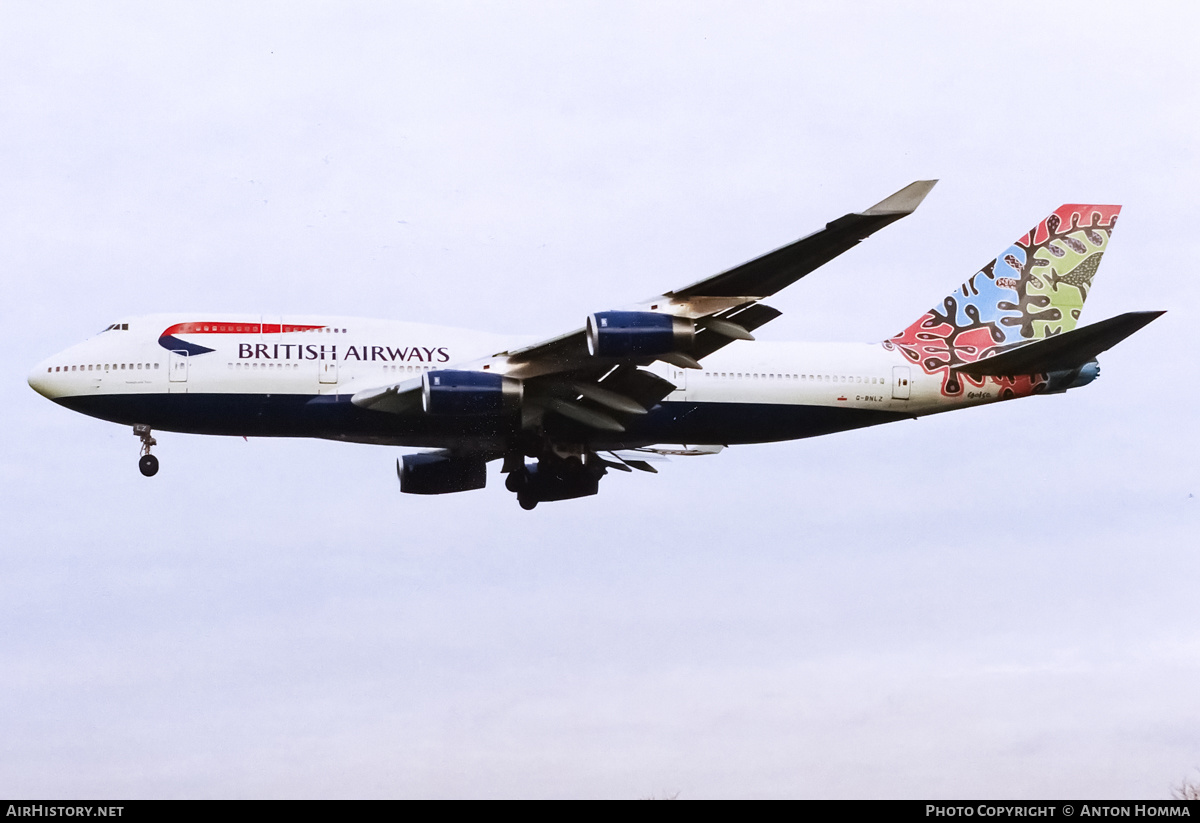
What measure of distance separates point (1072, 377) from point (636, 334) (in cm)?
1318

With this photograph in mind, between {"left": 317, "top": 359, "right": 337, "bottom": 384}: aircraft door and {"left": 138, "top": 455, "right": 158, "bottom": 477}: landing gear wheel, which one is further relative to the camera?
{"left": 138, "top": 455, "right": 158, "bottom": 477}: landing gear wheel

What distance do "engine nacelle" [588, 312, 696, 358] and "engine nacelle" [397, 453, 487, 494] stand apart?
9.39m

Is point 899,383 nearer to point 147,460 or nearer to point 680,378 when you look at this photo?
point 680,378

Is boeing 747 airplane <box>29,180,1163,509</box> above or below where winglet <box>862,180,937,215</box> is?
below

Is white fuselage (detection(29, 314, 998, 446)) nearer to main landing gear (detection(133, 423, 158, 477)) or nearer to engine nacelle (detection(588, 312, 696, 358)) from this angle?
main landing gear (detection(133, 423, 158, 477))

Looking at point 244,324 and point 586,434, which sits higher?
point 244,324

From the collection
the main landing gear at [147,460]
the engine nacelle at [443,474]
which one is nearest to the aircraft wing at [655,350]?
the engine nacelle at [443,474]

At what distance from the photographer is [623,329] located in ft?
106

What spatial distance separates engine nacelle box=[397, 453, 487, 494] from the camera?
135 ft

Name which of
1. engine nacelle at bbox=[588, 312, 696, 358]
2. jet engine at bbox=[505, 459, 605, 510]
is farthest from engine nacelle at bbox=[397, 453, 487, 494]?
engine nacelle at bbox=[588, 312, 696, 358]

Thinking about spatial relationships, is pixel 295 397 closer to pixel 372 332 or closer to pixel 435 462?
pixel 372 332

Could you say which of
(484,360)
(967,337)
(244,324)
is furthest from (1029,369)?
(244,324)
